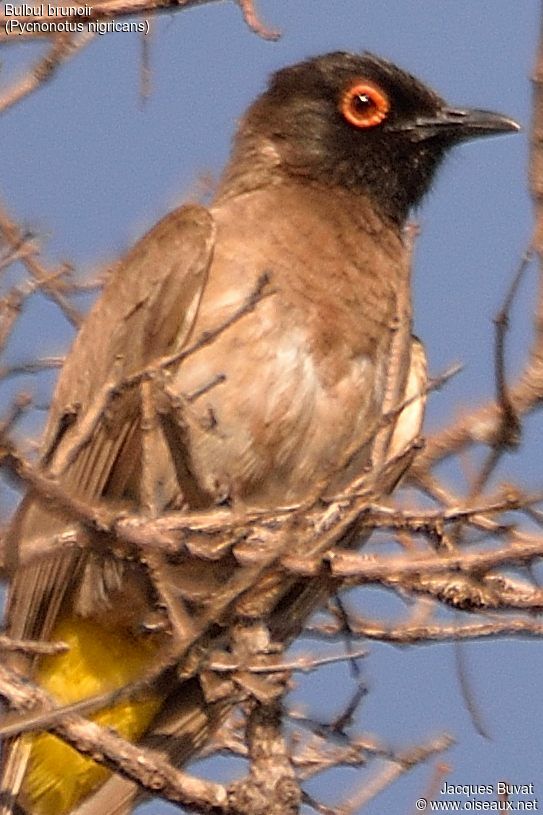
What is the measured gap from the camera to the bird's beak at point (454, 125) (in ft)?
20.4

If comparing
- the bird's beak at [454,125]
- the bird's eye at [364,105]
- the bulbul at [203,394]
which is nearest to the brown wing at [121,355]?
the bulbul at [203,394]

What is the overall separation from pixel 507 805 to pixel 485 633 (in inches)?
30.1

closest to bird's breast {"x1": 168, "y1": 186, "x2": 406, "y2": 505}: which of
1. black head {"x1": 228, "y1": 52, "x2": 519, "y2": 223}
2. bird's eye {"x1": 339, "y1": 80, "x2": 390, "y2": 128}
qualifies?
black head {"x1": 228, "y1": 52, "x2": 519, "y2": 223}

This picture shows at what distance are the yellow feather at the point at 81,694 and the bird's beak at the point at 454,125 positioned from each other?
2361 millimetres

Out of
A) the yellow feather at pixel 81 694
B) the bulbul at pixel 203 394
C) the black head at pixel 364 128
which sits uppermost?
the black head at pixel 364 128

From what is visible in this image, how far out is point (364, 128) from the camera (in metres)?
6.20

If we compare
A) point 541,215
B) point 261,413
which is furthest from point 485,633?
point 261,413

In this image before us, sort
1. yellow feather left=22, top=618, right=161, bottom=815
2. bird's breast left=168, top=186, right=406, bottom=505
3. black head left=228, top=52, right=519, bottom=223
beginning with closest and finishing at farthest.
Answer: bird's breast left=168, top=186, right=406, bottom=505 < yellow feather left=22, top=618, right=161, bottom=815 < black head left=228, top=52, right=519, bottom=223

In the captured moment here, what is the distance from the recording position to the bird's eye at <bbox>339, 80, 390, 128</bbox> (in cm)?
622

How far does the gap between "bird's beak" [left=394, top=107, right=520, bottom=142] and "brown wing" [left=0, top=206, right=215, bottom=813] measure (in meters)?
1.21

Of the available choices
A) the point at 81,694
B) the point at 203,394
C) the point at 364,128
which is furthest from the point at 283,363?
the point at 364,128

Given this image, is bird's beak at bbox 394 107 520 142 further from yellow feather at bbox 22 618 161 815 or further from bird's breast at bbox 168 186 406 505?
yellow feather at bbox 22 618 161 815

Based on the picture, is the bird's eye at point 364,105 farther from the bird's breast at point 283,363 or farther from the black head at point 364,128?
the bird's breast at point 283,363

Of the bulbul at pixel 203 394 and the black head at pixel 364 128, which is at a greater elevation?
the black head at pixel 364 128
